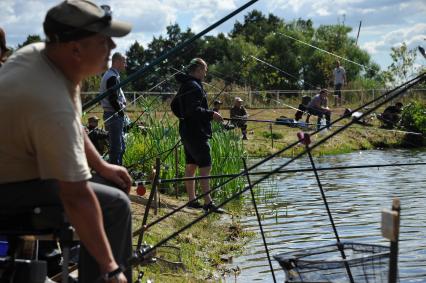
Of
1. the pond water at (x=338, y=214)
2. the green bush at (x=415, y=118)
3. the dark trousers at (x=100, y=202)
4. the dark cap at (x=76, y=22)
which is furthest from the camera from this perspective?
the green bush at (x=415, y=118)

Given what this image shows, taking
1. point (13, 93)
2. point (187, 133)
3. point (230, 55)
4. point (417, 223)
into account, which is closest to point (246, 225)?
point (187, 133)

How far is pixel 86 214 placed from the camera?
3.01 m

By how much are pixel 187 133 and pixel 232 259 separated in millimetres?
1786

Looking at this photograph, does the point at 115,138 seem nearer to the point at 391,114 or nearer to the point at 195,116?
the point at 195,116

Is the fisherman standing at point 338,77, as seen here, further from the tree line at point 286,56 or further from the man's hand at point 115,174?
the man's hand at point 115,174

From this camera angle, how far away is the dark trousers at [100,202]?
3242 millimetres

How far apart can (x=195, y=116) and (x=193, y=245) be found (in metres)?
1.58

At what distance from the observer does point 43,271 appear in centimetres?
343

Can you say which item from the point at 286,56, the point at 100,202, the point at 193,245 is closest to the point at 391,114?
the point at 193,245

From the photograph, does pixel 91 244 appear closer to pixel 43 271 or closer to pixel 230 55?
pixel 43 271

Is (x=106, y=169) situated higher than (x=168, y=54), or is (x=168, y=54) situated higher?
(x=168, y=54)

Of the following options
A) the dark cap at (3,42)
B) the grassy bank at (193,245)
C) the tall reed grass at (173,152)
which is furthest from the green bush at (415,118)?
the dark cap at (3,42)

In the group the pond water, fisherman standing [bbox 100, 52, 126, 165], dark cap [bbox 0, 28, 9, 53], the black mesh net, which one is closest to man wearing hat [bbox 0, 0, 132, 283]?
the black mesh net

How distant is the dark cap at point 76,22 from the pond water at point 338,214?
14.0 feet
